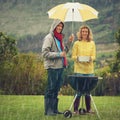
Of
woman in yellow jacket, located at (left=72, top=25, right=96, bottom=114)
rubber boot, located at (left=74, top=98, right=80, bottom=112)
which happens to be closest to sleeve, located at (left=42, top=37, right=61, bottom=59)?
woman in yellow jacket, located at (left=72, top=25, right=96, bottom=114)

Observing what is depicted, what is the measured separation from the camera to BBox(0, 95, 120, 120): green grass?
793 centimetres

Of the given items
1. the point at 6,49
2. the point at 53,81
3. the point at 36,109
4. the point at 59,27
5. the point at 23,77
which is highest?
the point at 59,27

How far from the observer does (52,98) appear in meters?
8.06

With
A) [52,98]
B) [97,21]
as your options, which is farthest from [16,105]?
[97,21]

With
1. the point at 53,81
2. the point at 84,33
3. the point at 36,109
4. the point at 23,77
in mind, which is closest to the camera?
the point at 53,81

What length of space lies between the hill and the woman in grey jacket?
39.6ft

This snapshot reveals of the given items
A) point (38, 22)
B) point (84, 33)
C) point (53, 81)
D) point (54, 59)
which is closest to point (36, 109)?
point (53, 81)

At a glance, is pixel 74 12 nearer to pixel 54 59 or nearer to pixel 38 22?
pixel 54 59

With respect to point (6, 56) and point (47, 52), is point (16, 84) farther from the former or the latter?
point (47, 52)

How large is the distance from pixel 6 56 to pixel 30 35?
29.9 ft

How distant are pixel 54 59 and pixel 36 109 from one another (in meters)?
1.38

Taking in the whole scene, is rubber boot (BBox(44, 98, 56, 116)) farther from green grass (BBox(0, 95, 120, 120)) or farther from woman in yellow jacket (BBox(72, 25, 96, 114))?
woman in yellow jacket (BBox(72, 25, 96, 114))

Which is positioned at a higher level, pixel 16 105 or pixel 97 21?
pixel 97 21

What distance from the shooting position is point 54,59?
26.2 ft
